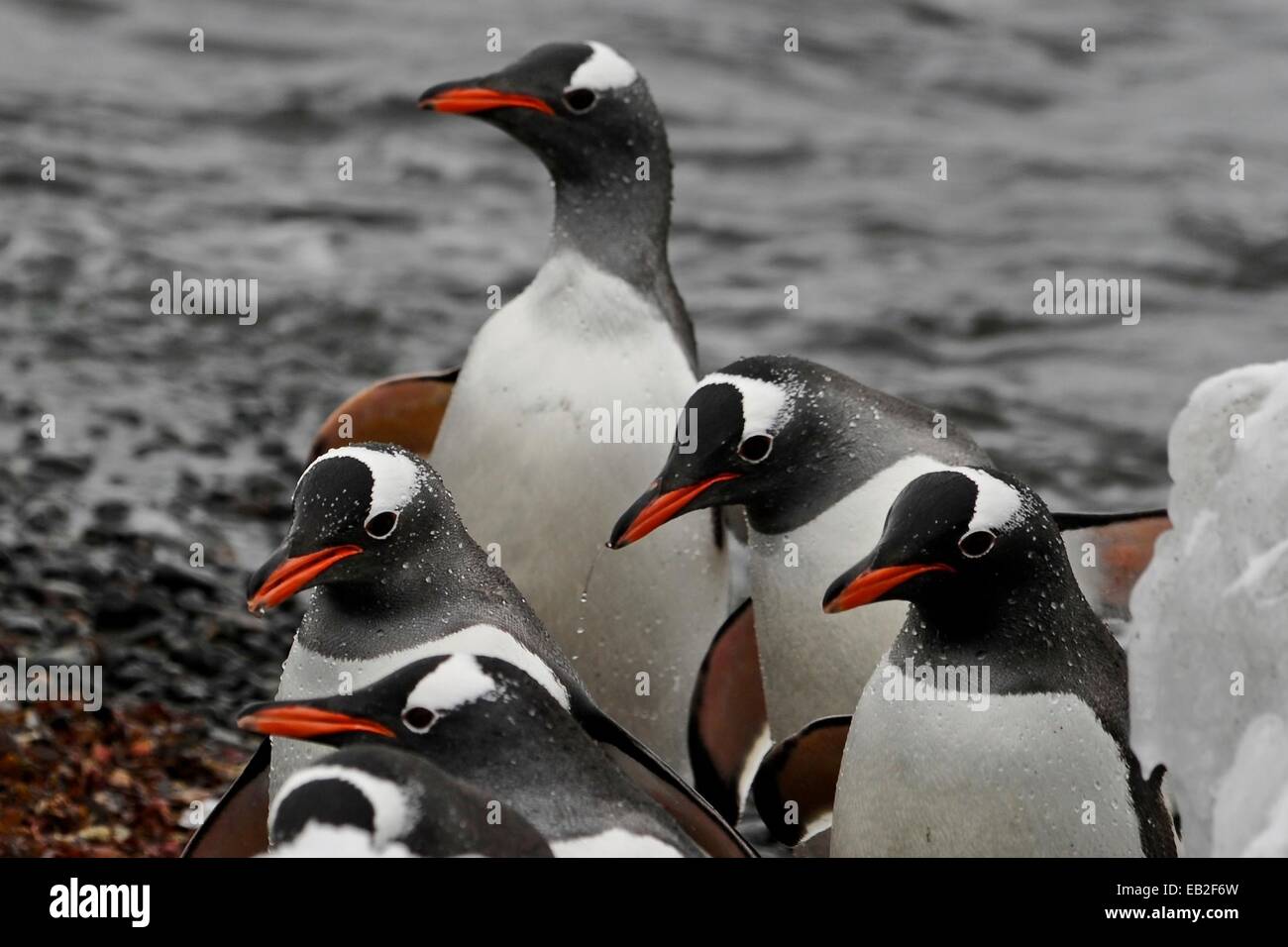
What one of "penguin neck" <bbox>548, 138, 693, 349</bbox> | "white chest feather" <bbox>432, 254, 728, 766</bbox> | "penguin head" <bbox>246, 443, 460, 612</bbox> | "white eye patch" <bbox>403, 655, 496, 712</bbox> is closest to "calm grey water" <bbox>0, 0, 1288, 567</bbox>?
"white chest feather" <bbox>432, 254, 728, 766</bbox>

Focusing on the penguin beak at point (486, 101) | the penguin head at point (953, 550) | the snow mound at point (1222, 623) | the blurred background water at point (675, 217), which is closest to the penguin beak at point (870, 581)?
the penguin head at point (953, 550)

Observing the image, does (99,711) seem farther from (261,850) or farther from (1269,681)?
(1269,681)

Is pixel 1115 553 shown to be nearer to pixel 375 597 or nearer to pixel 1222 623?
pixel 1222 623

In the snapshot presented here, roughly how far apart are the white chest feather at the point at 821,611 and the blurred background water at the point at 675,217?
2395mm

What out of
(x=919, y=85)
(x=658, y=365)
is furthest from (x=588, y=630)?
(x=919, y=85)

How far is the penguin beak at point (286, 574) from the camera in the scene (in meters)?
4.07

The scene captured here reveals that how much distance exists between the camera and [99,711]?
5805 millimetres

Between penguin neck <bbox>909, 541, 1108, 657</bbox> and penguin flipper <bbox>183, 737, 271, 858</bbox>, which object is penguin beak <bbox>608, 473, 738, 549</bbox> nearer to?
penguin neck <bbox>909, 541, 1108, 657</bbox>

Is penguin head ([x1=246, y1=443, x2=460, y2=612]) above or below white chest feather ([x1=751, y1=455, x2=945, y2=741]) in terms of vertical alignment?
above

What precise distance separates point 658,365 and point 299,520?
5.63ft

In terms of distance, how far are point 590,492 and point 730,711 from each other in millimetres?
718

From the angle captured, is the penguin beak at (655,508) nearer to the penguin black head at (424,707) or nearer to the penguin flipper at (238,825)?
the penguin flipper at (238,825)

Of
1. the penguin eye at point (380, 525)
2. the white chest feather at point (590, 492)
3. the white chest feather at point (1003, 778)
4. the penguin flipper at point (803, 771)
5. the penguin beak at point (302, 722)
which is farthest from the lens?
the white chest feather at point (590, 492)

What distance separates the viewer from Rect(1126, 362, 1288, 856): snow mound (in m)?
3.54
